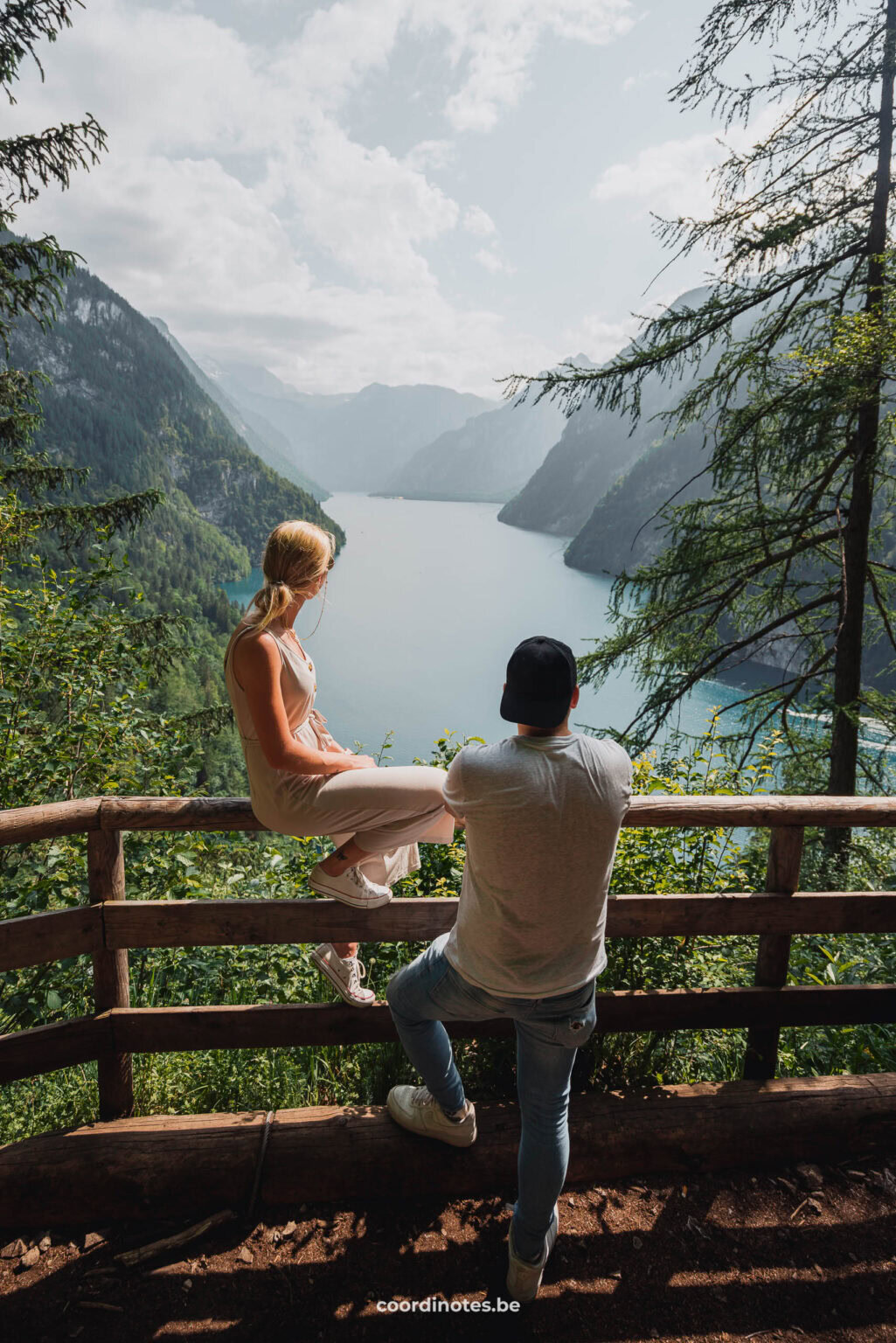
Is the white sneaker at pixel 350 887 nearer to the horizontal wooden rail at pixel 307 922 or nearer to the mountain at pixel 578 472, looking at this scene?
the horizontal wooden rail at pixel 307 922

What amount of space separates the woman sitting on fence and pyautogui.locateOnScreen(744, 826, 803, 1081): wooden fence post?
1158 mm

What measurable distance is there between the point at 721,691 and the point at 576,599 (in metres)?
21.1

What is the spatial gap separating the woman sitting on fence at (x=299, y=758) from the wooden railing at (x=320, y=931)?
0.78 feet

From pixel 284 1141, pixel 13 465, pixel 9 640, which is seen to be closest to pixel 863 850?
pixel 284 1141

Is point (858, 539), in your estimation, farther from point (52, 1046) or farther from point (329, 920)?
point (52, 1046)

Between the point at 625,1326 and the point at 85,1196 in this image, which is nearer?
the point at 625,1326

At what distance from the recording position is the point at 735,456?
6945 mm

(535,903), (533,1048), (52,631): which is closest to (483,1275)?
(533,1048)

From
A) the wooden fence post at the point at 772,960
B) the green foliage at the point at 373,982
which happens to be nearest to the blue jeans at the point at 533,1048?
the green foliage at the point at 373,982

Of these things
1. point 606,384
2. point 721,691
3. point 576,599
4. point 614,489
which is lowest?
point 721,691

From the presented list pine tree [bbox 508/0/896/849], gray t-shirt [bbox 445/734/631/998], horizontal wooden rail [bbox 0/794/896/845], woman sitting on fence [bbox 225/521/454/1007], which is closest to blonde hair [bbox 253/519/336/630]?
woman sitting on fence [bbox 225/521/454/1007]

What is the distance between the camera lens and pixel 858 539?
22.6ft

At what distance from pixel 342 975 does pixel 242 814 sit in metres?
0.60

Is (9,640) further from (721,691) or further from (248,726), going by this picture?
(721,691)
